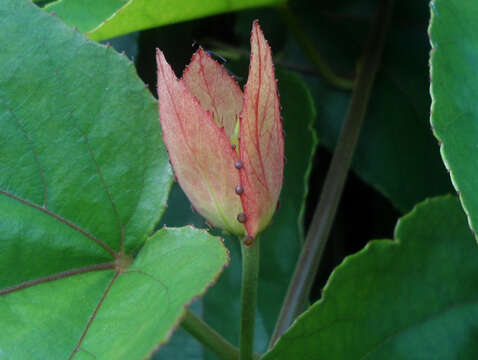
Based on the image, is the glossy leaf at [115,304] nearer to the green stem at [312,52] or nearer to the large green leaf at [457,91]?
the large green leaf at [457,91]

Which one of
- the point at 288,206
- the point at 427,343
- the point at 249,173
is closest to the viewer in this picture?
the point at 249,173

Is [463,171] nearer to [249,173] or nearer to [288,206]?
[249,173]

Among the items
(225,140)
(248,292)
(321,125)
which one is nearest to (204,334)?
(248,292)

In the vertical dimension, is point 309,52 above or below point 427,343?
above

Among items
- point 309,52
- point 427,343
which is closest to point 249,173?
point 427,343

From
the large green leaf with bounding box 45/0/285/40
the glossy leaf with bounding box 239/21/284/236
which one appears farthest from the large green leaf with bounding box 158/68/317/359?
the glossy leaf with bounding box 239/21/284/236

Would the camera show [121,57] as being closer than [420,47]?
Yes

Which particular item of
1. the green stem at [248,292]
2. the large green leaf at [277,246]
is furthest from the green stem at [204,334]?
the large green leaf at [277,246]
